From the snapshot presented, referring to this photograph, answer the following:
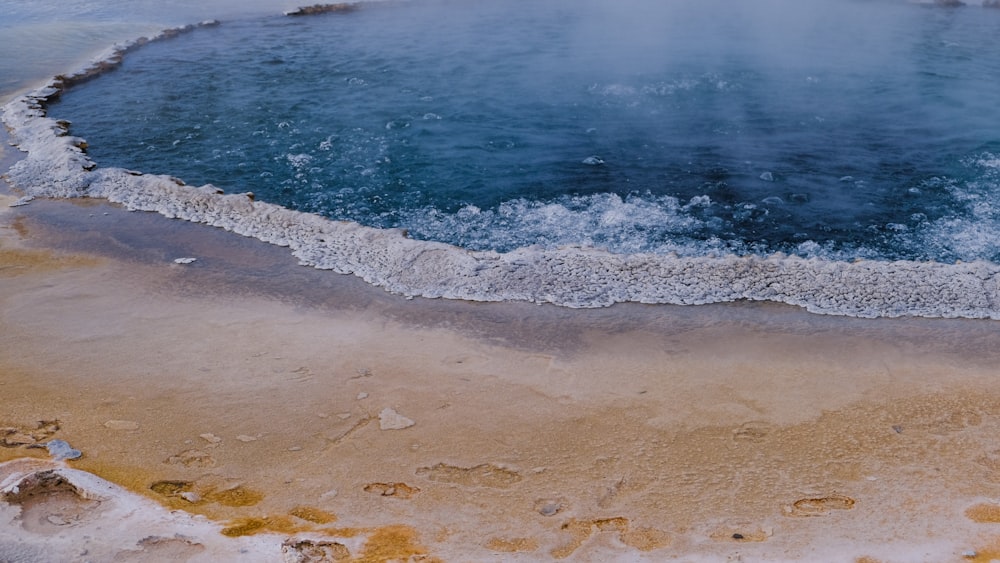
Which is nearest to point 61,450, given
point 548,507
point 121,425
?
point 121,425

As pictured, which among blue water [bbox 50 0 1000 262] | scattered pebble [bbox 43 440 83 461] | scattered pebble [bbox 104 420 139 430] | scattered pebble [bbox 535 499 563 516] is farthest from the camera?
blue water [bbox 50 0 1000 262]

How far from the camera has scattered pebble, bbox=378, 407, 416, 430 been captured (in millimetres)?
3836

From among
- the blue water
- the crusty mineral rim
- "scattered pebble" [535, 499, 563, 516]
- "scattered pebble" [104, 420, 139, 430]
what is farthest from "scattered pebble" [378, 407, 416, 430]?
the blue water

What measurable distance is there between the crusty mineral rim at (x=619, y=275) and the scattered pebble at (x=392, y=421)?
131 cm

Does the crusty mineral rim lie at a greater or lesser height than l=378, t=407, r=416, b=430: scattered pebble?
greater

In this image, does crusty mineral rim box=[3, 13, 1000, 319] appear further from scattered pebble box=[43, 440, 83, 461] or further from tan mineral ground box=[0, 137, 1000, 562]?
scattered pebble box=[43, 440, 83, 461]

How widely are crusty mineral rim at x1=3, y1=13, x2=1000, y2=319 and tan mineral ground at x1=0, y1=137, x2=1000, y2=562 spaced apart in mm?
159

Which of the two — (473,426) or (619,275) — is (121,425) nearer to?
(473,426)

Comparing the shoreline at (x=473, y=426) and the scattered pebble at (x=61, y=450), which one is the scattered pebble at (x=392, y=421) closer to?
the shoreline at (x=473, y=426)

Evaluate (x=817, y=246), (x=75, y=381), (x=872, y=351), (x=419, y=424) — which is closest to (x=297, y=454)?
(x=419, y=424)

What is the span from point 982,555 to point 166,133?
7.82 metres

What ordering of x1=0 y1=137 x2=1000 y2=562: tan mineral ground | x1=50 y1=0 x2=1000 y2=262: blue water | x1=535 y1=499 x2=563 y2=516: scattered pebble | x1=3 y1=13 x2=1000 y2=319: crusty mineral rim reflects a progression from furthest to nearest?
x1=50 y1=0 x2=1000 y2=262: blue water
x1=3 y1=13 x2=1000 y2=319: crusty mineral rim
x1=535 y1=499 x2=563 y2=516: scattered pebble
x1=0 y1=137 x2=1000 y2=562: tan mineral ground

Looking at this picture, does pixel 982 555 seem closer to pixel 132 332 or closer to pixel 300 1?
pixel 132 332

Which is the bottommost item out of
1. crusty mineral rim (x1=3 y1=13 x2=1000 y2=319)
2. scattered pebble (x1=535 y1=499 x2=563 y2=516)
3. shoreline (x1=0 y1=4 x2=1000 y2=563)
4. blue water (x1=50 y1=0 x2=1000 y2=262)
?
scattered pebble (x1=535 y1=499 x2=563 y2=516)
